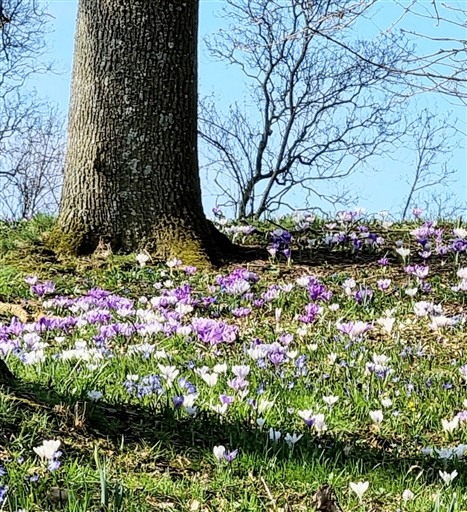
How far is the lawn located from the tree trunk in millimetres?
310

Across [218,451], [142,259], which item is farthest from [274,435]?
[142,259]

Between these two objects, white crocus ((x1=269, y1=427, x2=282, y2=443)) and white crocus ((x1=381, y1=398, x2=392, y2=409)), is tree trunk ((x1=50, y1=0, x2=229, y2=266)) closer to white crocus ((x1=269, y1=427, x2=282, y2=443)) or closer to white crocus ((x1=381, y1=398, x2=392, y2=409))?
white crocus ((x1=381, y1=398, x2=392, y2=409))

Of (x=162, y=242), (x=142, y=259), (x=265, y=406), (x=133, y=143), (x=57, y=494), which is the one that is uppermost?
(x=133, y=143)

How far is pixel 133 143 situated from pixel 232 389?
3.52 m

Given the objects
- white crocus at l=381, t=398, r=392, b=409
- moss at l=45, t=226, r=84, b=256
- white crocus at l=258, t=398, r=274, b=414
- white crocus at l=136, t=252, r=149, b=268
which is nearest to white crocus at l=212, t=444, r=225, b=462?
white crocus at l=258, t=398, r=274, b=414

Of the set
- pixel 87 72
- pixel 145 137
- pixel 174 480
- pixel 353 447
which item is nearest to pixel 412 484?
pixel 353 447

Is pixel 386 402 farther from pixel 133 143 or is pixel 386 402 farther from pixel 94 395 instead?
pixel 133 143

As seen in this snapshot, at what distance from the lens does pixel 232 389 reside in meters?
3.07

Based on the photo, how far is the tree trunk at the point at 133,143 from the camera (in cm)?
610

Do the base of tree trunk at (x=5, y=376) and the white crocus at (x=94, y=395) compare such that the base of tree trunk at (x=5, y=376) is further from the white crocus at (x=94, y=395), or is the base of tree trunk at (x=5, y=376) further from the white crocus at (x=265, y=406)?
the white crocus at (x=265, y=406)

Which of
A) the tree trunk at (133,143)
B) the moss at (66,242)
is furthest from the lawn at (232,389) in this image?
the tree trunk at (133,143)

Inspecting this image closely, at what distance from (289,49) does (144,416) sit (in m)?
14.1

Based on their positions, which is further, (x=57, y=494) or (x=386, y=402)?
(x=386, y=402)

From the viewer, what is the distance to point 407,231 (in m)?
7.38
